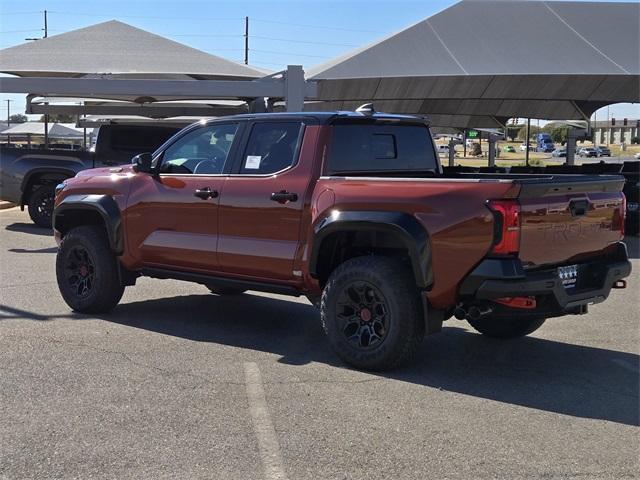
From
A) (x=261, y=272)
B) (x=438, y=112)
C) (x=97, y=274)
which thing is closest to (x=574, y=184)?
(x=261, y=272)

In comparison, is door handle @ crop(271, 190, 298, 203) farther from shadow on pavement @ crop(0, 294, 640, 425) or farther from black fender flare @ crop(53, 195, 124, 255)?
black fender flare @ crop(53, 195, 124, 255)

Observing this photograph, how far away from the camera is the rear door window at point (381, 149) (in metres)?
6.12

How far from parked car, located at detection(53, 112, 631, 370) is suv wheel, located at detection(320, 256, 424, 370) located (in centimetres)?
1

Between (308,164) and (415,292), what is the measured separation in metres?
1.36

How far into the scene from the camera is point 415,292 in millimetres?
5449

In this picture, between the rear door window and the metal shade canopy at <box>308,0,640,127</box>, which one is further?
the metal shade canopy at <box>308,0,640,127</box>

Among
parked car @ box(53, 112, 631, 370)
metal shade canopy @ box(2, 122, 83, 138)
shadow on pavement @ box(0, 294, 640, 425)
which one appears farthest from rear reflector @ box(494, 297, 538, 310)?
metal shade canopy @ box(2, 122, 83, 138)

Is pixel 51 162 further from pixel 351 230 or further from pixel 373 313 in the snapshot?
pixel 373 313

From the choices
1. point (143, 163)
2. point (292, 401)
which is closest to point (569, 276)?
point (292, 401)

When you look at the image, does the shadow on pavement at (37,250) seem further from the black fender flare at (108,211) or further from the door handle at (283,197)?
the door handle at (283,197)

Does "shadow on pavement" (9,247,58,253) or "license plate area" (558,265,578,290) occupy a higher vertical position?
"license plate area" (558,265,578,290)

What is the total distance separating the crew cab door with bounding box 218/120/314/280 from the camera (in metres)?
6.00

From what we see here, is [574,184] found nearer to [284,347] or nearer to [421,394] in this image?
[421,394]

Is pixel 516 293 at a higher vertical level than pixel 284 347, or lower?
higher
